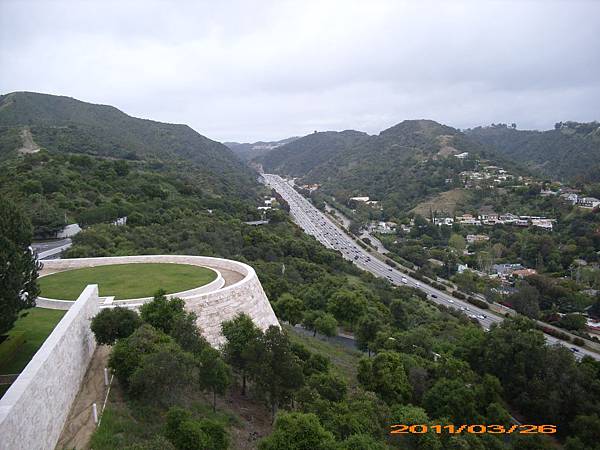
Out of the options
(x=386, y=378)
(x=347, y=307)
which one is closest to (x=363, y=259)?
(x=347, y=307)

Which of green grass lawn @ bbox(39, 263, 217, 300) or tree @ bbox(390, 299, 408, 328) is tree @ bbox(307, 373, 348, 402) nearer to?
green grass lawn @ bbox(39, 263, 217, 300)

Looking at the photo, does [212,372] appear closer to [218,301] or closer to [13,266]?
[218,301]

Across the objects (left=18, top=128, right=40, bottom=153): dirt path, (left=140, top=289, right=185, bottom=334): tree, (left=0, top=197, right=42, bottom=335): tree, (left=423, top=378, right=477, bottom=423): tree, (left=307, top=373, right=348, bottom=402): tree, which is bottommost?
(left=423, top=378, right=477, bottom=423): tree

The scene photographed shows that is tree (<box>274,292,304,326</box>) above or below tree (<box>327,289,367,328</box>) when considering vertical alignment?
above

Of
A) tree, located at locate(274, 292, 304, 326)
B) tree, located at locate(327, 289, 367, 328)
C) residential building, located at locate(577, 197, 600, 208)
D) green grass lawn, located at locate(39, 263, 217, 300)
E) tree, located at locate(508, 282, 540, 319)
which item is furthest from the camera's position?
residential building, located at locate(577, 197, 600, 208)

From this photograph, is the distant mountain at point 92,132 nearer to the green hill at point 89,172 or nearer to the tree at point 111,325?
the green hill at point 89,172

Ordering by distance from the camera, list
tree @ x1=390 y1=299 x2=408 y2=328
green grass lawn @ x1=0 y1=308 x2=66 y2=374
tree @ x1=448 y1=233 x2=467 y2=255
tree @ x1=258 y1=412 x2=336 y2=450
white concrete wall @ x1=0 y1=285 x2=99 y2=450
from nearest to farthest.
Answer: white concrete wall @ x1=0 y1=285 x2=99 y2=450, tree @ x1=258 y1=412 x2=336 y2=450, green grass lawn @ x1=0 y1=308 x2=66 y2=374, tree @ x1=390 y1=299 x2=408 y2=328, tree @ x1=448 y1=233 x2=467 y2=255

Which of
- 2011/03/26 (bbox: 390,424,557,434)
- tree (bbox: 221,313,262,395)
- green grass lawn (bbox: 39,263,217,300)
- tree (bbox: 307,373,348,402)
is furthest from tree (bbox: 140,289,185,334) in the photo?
2011/03/26 (bbox: 390,424,557,434)
